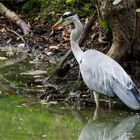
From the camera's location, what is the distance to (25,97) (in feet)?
27.3

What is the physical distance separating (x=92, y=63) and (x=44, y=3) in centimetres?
534

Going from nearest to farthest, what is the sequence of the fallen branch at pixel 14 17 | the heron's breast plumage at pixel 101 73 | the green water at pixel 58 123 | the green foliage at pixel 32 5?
the green water at pixel 58 123, the heron's breast plumage at pixel 101 73, the fallen branch at pixel 14 17, the green foliage at pixel 32 5

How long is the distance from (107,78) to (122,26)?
1004 mm

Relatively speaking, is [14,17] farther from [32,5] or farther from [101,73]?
[101,73]

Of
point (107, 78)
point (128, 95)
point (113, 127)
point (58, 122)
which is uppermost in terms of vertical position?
point (107, 78)

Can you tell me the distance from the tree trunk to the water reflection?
4.23ft

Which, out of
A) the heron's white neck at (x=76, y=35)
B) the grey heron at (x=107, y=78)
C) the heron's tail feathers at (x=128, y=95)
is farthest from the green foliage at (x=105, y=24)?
the heron's tail feathers at (x=128, y=95)

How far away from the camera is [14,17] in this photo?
489 inches

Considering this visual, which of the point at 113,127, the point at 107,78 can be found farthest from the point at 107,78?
the point at 113,127

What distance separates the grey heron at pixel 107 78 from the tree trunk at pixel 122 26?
→ 0.48 metres

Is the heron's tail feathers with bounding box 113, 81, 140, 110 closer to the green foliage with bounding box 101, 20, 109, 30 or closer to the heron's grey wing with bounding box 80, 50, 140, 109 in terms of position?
the heron's grey wing with bounding box 80, 50, 140, 109

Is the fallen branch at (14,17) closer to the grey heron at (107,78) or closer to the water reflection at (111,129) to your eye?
the grey heron at (107,78)

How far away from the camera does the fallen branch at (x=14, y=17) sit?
12.1 m

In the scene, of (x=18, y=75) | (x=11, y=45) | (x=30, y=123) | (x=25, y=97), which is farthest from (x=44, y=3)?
(x=30, y=123)
